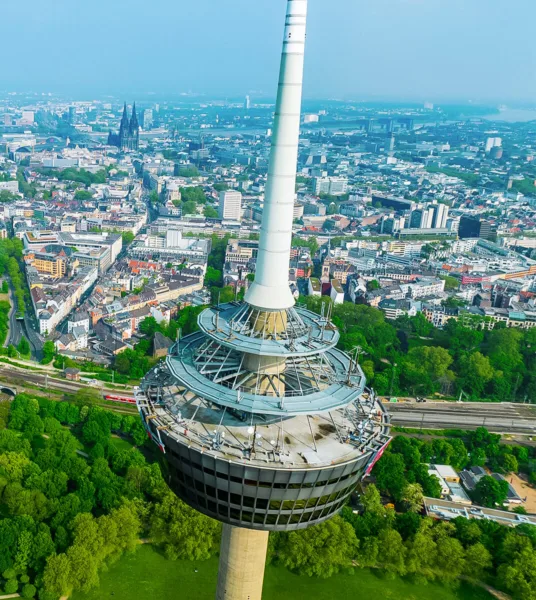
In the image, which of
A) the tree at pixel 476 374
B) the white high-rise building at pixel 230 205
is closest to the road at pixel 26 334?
the tree at pixel 476 374

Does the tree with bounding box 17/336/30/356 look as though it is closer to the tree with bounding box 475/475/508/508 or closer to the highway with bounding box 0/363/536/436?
the highway with bounding box 0/363/536/436

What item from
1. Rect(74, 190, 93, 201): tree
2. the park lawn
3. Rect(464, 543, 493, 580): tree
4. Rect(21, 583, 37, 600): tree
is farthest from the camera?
Rect(74, 190, 93, 201): tree

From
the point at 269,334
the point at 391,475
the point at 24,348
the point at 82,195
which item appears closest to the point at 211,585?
the point at 391,475

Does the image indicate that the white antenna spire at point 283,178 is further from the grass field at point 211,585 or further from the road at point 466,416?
the road at point 466,416

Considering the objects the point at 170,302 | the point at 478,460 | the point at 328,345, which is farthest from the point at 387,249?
the point at 328,345

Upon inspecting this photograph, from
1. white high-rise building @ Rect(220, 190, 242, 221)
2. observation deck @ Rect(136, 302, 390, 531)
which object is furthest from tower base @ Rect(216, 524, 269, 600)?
white high-rise building @ Rect(220, 190, 242, 221)

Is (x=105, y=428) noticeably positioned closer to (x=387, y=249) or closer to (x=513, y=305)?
(x=513, y=305)
